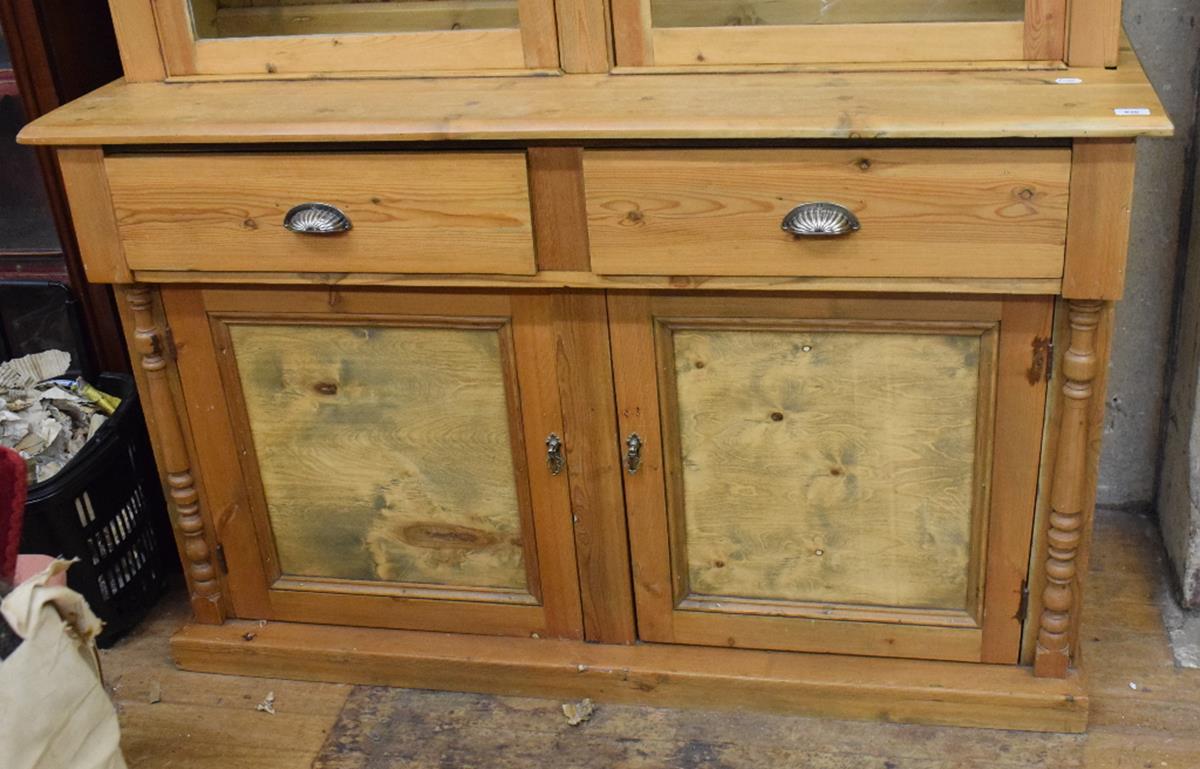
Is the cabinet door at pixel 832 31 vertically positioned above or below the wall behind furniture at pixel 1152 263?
above

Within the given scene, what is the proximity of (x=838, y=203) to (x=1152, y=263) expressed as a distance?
0.82 meters

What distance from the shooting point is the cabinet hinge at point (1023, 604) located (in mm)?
1767

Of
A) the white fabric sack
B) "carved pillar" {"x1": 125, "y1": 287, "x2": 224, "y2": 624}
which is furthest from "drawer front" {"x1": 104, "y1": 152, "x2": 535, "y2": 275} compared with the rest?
the white fabric sack

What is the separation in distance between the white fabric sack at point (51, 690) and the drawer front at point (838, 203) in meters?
0.75

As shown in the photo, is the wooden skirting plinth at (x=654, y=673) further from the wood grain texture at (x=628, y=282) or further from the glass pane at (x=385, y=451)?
the wood grain texture at (x=628, y=282)

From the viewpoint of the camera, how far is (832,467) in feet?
5.75

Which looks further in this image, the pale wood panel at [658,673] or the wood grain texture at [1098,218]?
the pale wood panel at [658,673]

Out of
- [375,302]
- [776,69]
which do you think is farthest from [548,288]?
[776,69]

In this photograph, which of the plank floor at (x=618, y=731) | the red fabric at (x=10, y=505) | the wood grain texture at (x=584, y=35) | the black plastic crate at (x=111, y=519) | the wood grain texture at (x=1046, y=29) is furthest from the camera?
the black plastic crate at (x=111, y=519)

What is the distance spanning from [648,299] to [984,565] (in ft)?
1.87

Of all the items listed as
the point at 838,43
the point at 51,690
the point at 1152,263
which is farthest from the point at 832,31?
the point at 51,690

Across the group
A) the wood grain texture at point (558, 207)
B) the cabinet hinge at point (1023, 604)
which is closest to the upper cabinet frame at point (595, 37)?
the wood grain texture at point (558, 207)

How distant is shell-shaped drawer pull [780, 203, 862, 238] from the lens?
1549 millimetres

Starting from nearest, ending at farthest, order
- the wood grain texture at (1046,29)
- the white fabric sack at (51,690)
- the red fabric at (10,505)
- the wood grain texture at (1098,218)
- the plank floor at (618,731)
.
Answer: the white fabric sack at (51,690) < the red fabric at (10,505) < the wood grain texture at (1098,218) < the wood grain texture at (1046,29) < the plank floor at (618,731)
